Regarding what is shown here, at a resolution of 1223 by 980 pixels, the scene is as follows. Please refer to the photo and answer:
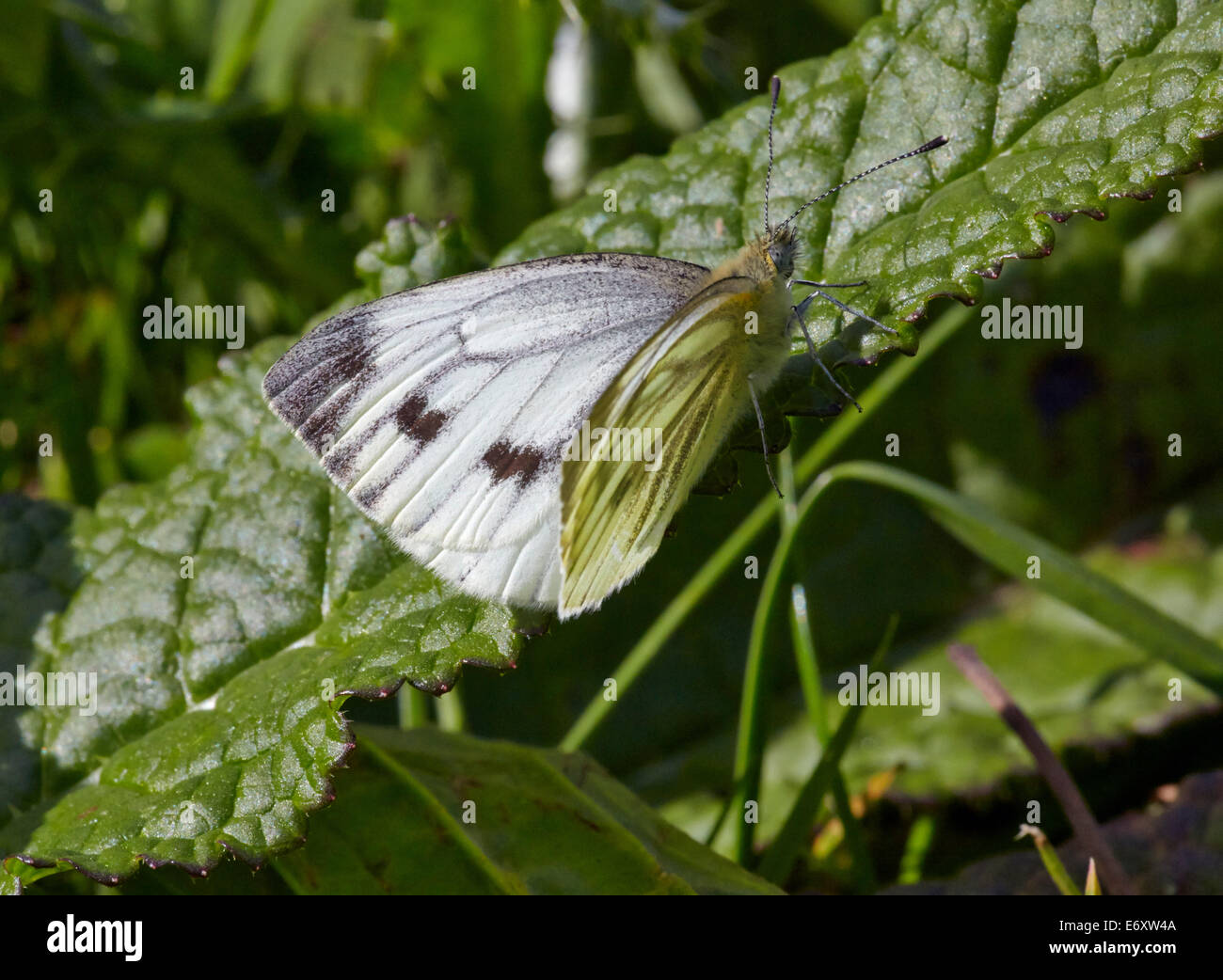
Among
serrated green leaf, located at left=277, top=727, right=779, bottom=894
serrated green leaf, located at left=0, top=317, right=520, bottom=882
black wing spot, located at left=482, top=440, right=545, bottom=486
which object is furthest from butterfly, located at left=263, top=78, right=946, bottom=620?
serrated green leaf, located at left=277, top=727, right=779, bottom=894

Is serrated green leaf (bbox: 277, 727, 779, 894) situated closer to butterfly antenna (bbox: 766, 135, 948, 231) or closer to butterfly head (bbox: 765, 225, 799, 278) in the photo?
butterfly head (bbox: 765, 225, 799, 278)

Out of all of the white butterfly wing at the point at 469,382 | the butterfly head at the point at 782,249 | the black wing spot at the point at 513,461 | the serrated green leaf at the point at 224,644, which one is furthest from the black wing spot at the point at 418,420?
the butterfly head at the point at 782,249

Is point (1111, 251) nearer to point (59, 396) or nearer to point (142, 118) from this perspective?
point (142, 118)

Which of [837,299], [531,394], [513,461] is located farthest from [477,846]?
[837,299]

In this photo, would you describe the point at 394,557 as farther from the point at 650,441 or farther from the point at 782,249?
the point at 782,249

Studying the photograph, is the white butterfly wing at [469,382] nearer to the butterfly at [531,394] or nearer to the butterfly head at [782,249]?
the butterfly at [531,394]
